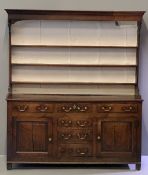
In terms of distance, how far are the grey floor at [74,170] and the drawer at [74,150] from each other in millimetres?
191

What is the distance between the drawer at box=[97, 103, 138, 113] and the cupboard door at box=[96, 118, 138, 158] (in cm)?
11

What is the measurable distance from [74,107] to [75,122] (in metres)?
0.17

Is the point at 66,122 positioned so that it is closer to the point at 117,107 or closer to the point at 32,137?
the point at 32,137

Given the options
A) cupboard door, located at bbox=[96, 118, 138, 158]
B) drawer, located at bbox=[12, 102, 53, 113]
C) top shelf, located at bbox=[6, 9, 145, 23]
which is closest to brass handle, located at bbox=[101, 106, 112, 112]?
cupboard door, located at bbox=[96, 118, 138, 158]

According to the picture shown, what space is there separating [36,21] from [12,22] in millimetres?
282

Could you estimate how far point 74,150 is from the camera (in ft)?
13.1

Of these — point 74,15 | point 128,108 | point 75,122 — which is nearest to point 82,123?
point 75,122

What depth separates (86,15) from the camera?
13.5 ft

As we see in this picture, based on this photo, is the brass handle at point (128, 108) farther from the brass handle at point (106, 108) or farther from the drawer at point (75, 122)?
the drawer at point (75, 122)

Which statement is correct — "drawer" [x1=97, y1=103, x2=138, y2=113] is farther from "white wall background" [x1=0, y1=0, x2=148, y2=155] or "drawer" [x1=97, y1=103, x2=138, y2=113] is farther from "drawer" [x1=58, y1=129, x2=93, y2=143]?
"white wall background" [x1=0, y1=0, x2=148, y2=155]

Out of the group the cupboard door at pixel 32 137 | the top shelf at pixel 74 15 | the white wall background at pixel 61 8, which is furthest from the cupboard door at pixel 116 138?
the top shelf at pixel 74 15

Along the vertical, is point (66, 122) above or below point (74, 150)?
above

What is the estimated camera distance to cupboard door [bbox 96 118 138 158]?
13.1 ft

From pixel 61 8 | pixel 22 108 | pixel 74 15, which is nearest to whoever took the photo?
pixel 22 108
